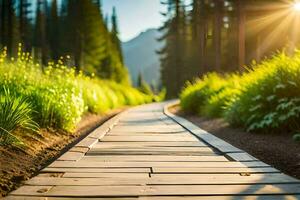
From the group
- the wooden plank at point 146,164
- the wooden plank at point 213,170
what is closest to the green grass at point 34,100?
the wooden plank at point 146,164

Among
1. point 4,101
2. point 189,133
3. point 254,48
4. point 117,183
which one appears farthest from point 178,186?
point 254,48

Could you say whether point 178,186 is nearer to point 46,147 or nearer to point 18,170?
point 18,170

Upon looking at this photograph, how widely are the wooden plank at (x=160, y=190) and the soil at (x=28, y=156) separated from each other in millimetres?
A: 456

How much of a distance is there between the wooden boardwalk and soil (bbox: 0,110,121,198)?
0.90 feet

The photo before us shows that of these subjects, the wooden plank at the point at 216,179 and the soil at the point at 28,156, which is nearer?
the wooden plank at the point at 216,179

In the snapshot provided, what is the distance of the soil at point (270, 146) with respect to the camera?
504cm

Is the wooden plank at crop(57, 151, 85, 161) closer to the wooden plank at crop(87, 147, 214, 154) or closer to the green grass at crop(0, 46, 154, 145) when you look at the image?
the wooden plank at crop(87, 147, 214, 154)

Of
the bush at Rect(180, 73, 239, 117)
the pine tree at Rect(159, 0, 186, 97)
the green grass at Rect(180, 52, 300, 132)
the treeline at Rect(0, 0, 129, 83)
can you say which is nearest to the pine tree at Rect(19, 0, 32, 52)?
the treeline at Rect(0, 0, 129, 83)

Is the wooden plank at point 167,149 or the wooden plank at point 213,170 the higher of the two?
the wooden plank at point 213,170

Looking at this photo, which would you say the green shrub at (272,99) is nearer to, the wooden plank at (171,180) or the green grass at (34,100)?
the green grass at (34,100)

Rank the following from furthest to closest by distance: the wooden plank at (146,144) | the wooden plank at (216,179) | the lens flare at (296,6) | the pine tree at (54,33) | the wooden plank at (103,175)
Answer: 1. the pine tree at (54,33)
2. the lens flare at (296,6)
3. the wooden plank at (146,144)
4. the wooden plank at (103,175)
5. the wooden plank at (216,179)

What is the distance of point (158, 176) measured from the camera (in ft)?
12.8

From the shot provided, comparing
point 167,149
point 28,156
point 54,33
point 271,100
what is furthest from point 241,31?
point 54,33

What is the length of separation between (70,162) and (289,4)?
61.2 ft
